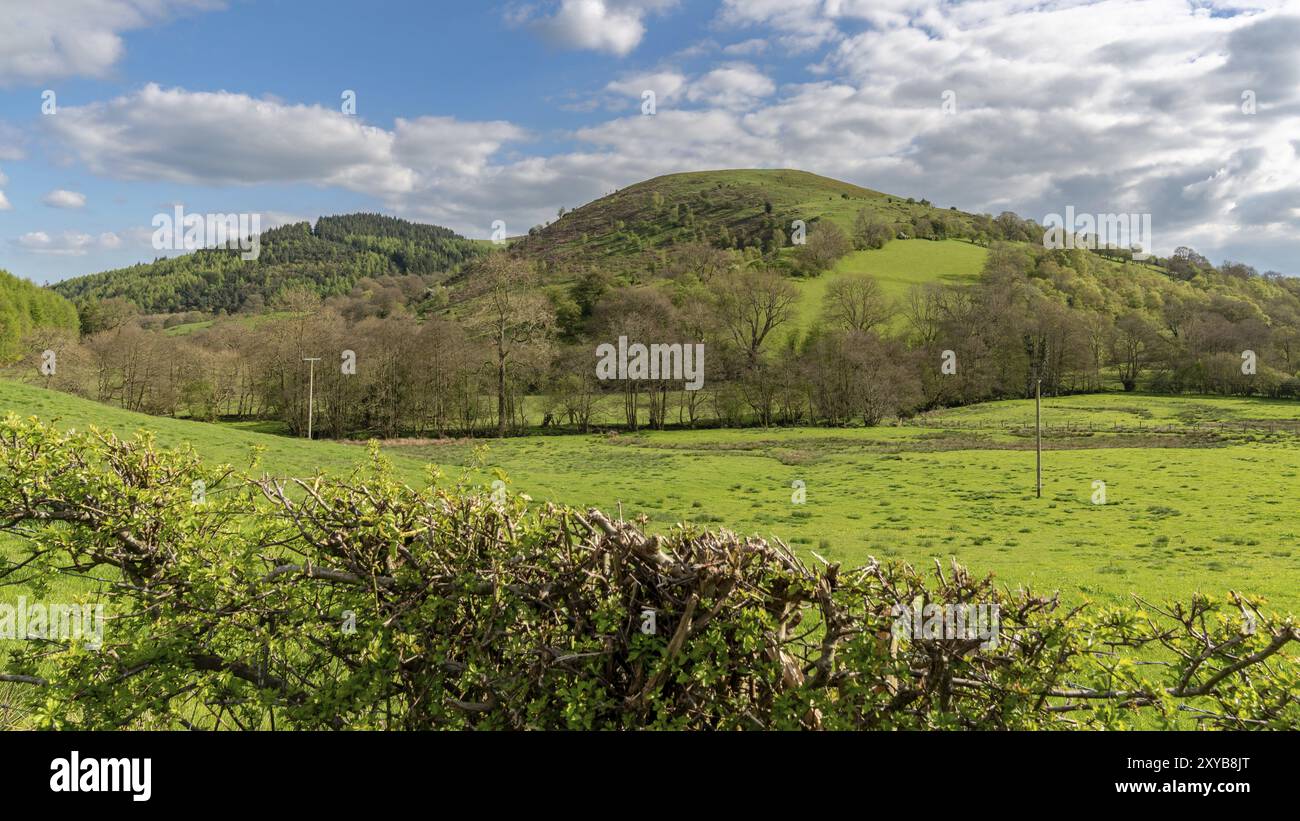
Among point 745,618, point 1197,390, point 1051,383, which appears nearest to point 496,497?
point 745,618

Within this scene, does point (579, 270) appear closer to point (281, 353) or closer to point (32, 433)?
point (281, 353)

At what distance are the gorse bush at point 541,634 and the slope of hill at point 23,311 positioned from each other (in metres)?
106

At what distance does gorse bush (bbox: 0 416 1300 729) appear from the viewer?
3.08 meters

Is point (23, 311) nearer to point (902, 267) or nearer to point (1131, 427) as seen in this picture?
point (1131, 427)

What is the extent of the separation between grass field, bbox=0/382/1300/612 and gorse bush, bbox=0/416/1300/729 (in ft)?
4.56

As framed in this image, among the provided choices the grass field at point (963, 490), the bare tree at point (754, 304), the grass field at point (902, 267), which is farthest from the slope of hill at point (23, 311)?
the grass field at point (902, 267)

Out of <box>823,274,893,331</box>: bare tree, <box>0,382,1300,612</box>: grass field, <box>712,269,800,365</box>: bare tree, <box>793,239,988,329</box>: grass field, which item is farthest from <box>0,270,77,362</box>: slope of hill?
<box>793,239,988,329</box>: grass field

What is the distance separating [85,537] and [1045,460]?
168ft

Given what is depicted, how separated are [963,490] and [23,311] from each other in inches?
5048

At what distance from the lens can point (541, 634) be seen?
3.36 metres

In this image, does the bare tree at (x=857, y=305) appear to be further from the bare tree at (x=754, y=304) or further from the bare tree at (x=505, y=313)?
the bare tree at (x=505, y=313)

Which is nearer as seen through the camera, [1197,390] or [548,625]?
[548,625]

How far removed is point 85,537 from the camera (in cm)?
388

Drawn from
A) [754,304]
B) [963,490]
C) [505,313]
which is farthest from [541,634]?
[754,304]
